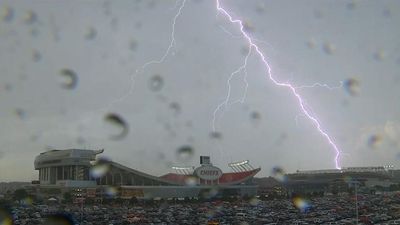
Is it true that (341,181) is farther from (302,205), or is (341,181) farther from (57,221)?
(57,221)

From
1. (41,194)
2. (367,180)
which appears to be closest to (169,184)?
(41,194)

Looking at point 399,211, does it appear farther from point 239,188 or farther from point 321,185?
point 321,185

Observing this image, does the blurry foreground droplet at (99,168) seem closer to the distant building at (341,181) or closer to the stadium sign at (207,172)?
the stadium sign at (207,172)

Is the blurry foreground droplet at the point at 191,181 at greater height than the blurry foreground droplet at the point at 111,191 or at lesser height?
greater

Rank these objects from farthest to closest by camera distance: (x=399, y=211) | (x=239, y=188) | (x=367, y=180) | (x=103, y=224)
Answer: (x=367, y=180), (x=239, y=188), (x=399, y=211), (x=103, y=224)

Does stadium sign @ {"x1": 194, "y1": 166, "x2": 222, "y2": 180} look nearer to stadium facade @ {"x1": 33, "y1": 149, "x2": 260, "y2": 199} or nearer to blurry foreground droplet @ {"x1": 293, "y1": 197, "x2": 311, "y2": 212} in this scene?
stadium facade @ {"x1": 33, "y1": 149, "x2": 260, "y2": 199}

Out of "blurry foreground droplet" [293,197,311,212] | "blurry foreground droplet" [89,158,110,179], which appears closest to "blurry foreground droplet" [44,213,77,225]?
"blurry foreground droplet" [293,197,311,212]

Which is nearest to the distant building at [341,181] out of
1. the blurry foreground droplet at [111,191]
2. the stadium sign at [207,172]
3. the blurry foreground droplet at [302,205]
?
the stadium sign at [207,172]

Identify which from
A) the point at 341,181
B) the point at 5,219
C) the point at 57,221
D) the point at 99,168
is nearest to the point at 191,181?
the point at 99,168
